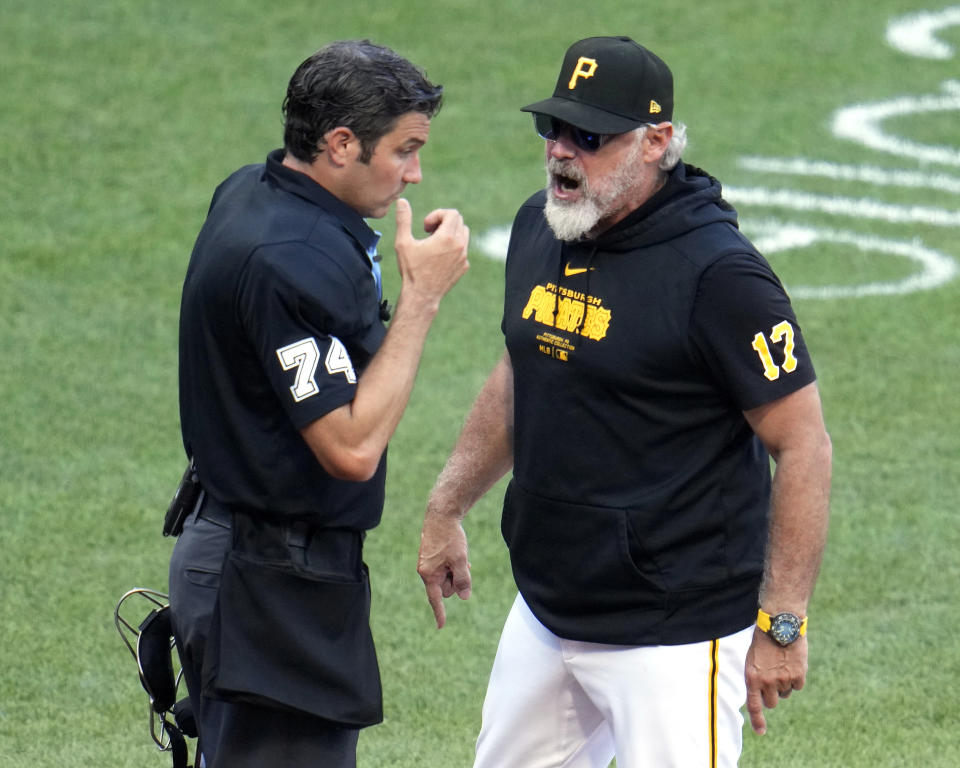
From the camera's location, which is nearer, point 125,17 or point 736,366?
point 736,366

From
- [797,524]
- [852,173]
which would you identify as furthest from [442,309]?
[797,524]

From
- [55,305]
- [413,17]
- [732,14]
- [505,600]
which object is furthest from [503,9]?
[505,600]

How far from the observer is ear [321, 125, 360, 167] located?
3643mm

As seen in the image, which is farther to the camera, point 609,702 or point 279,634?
point 609,702

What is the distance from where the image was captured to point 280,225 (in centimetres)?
358

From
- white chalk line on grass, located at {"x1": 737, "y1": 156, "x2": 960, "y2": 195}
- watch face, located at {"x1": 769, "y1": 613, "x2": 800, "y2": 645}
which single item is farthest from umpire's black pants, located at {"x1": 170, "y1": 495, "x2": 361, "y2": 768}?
white chalk line on grass, located at {"x1": 737, "y1": 156, "x2": 960, "y2": 195}

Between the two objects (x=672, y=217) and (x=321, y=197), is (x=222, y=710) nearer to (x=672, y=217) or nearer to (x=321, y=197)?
(x=321, y=197)

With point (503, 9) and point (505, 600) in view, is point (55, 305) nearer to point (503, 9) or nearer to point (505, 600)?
point (505, 600)

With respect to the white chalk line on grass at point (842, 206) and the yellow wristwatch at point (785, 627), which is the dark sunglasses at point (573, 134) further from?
the white chalk line on grass at point (842, 206)

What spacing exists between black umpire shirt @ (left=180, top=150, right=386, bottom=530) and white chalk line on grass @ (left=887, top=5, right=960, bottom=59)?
33.1 feet

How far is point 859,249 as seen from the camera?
32.0 ft

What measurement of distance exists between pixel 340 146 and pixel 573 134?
0.56 metres

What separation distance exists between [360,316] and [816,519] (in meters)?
1.08

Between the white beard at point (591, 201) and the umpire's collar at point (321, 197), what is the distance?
17.6 inches
